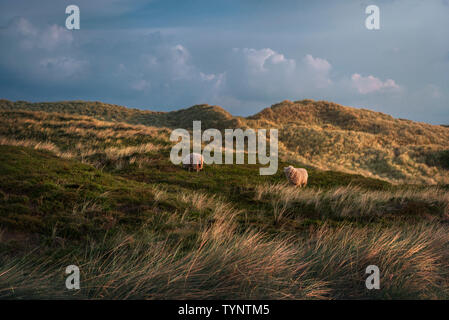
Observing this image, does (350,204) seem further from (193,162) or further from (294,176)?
(193,162)

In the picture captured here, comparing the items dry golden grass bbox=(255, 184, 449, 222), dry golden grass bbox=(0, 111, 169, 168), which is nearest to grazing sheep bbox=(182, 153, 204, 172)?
dry golden grass bbox=(0, 111, 169, 168)

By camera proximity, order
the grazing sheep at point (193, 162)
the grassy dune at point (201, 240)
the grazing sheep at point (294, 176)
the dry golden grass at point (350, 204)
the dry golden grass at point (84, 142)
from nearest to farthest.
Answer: the grassy dune at point (201, 240)
the dry golden grass at point (350, 204)
the grazing sheep at point (294, 176)
the grazing sheep at point (193, 162)
the dry golden grass at point (84, 142)

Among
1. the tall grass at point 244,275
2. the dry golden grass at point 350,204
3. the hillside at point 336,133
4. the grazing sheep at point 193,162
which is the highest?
the hillside at point 336,133

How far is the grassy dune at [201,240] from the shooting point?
10.4ft

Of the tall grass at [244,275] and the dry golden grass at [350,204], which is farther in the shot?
the dry golden grass at [350,204]

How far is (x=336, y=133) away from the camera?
48.8 metres

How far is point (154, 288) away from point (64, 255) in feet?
7.00

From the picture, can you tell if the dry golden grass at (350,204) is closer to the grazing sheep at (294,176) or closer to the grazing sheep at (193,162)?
the grazing sheep at (294,176)

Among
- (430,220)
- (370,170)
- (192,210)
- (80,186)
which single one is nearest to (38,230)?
(80,186)

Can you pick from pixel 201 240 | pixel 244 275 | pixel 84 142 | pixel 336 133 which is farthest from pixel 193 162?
pixel 336 133

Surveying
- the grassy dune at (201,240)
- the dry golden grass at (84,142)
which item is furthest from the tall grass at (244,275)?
the dry golden grass at (84,142)

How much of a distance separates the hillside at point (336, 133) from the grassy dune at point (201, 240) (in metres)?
15.5

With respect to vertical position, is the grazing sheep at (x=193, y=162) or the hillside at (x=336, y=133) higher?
the hillside at (x=336, y=133)
